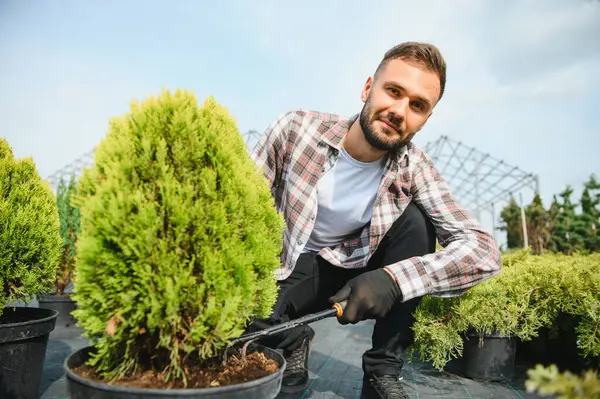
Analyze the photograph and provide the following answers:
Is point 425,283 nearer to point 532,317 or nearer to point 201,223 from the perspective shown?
point 532,317

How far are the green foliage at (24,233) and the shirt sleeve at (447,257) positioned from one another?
7.81 feet

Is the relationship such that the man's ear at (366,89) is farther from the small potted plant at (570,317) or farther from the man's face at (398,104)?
the small potted plant at (570,317)

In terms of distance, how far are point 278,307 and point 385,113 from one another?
1.61 m

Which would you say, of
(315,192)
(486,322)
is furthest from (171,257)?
(486,322)

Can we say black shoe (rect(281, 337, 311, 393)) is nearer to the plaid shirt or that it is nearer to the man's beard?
the plaid shirt

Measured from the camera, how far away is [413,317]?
3164 mm

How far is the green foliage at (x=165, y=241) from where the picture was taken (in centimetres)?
143

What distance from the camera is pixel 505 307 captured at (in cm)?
329

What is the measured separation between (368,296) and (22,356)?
2.24 meters

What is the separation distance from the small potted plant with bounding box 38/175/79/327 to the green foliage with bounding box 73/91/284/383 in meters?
4.98

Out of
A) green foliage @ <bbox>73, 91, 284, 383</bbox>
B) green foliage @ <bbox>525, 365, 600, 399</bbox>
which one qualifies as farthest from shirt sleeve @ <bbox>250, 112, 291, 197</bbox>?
green foliage @ <bbox>525, 365, 600, 399</bbox>

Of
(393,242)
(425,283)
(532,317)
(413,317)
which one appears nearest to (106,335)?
(425,283)

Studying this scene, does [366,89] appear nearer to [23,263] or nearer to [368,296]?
[368,296]

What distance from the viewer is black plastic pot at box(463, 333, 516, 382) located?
3.34 meters
